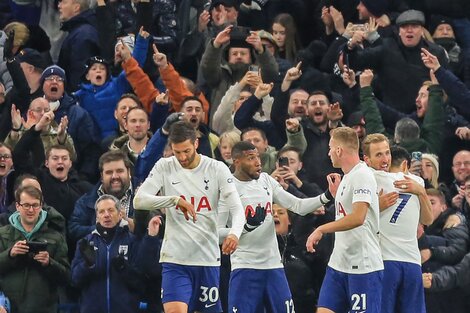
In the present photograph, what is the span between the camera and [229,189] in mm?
18547

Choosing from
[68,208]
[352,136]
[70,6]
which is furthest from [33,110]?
[352,136]

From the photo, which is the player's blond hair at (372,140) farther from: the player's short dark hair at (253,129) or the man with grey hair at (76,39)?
the man with grey hair at (76,39)

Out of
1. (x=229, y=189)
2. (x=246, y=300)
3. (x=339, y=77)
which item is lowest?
(x=246, y=300)

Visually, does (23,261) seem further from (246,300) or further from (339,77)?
(339,77)

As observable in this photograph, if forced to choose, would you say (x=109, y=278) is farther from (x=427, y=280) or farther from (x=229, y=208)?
(x=427, y=280)

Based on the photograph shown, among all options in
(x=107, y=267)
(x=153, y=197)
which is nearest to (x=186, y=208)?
(x=153, y=197)

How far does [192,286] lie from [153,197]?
1155mm

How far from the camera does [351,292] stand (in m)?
18.2

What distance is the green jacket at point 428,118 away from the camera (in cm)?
2319

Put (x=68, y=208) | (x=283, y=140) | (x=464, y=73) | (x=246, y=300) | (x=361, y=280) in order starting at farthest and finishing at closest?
(x=464, y=73) → (x=283, y=140) → (x=68, y=208) → (x=246, y=300) → (x=361, y=280)

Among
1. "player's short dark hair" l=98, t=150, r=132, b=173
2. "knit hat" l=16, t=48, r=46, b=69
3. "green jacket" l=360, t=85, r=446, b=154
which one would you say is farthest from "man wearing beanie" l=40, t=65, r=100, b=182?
"green jacket" l=360, t=85, r=446, b=154

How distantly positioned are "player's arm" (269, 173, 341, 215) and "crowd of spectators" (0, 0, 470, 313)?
1297mm

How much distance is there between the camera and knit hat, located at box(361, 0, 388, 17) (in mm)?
25359

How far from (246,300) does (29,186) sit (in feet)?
10.5
